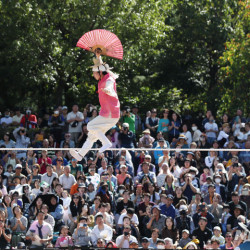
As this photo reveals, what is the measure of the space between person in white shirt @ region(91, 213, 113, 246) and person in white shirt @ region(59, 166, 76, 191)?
1620 mm

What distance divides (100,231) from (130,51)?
25.7 feet

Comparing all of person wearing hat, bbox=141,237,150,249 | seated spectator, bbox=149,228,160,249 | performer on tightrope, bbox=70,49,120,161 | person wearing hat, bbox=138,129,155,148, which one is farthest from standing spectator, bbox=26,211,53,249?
person wearing hat, bbox=138,129,155,148

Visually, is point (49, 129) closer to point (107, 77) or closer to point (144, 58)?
point (144, 58)

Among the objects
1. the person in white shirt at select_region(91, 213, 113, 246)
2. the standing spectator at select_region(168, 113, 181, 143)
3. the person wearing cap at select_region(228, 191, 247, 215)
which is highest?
the standing spectator at select_region(168, 113, 181, 143)

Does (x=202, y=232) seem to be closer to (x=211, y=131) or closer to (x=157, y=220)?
(x=157, y=220)

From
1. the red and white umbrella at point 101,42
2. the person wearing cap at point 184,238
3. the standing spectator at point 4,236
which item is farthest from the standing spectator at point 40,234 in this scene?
the red and white umbrella at point 101,42

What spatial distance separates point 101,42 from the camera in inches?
401

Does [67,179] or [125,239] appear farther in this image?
[67,179]

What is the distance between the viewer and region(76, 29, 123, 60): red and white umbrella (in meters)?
10.1

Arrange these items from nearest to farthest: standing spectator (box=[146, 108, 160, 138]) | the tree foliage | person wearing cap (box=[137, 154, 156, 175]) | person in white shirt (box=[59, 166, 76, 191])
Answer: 1. person in white shirt (box=[59, 166, 76, 191])
2. person wearing cap (box=[137, 154, 156, 175])
3. standing spectator (box=[146, 108, 160, 138])
4. the tree foliage

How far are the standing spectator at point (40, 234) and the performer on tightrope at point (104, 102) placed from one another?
2775 millimetres

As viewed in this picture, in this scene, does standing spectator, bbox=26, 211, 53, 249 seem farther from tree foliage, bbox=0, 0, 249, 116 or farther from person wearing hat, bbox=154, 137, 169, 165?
tree foliage, bbox=0, 0, 249, 116

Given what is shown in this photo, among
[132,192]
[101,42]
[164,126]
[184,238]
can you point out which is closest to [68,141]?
[164,126]

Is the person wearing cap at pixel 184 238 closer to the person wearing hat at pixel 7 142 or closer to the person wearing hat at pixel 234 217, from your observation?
the person wearing hat at pixel 234 217
